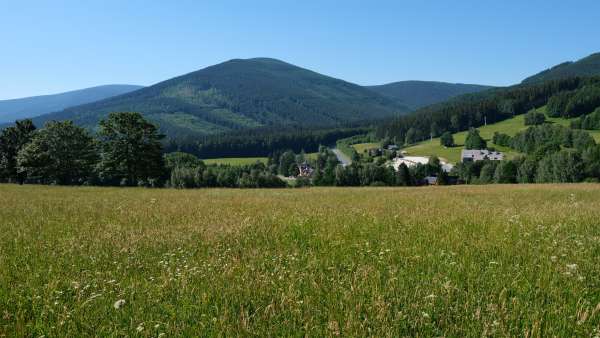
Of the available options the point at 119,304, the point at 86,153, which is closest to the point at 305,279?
the point at 119,304

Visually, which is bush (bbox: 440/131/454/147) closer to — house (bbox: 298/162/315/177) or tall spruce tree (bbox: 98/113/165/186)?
house (bbox: 298/162/315/177)

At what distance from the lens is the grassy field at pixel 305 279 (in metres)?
3.71

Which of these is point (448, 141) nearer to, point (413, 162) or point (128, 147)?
point (413, 162)

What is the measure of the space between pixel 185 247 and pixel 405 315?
4.27 metres

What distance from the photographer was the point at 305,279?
4863mm

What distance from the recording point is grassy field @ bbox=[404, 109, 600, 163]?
15955 centimetres

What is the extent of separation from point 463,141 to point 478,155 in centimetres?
3604

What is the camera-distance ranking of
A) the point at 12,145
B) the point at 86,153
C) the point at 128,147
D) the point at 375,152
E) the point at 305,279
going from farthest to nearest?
the point at 375,152, the point at 12,145, the point at 86,153, the point at 128,147, the point at 305,279

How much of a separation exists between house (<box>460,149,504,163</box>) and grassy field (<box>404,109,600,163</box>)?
3.43 m

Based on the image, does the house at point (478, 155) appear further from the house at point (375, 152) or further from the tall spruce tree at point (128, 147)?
the tall spruce tree at point (128, 147)

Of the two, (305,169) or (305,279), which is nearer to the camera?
(305,279)

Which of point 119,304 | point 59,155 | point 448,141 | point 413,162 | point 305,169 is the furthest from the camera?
point 305,169

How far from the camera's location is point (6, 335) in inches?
143

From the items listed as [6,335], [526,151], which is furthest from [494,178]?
[6,335]
